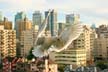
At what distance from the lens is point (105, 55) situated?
1962cm

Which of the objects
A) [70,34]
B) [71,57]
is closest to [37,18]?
[71,57]

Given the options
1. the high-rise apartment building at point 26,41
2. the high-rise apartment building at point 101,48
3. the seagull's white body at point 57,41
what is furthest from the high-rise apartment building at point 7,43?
the seagull's white body at point 57,41

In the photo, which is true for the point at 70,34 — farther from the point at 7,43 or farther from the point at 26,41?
the point at 26,41

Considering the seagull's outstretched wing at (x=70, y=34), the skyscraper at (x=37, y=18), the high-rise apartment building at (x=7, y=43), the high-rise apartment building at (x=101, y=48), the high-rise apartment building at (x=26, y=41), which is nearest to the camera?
the seagull's outstretched wing at (x=70, y=34)

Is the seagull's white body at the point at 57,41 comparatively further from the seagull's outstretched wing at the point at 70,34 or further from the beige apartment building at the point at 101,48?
the beige apartment building at the point at 101,48

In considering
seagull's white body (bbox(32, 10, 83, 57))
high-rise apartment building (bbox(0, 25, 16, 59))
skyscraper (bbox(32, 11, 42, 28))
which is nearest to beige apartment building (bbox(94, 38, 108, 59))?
high-rise apartment building (bbox(0, 25, 16, 59))

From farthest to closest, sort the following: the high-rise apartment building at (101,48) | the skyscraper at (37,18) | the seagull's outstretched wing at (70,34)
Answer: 1. the skyscraper at (37,18)
2. the high-rise apartment building at (101,48)
3. the seagull's outstretched wing at (70,34)

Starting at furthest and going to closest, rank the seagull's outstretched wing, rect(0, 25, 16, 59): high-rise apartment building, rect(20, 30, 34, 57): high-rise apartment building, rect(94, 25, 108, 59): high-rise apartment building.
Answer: rect(20, 30, 34, 57): high-rise apartment building → rect(94, 25, 108, 59): high-rise apartment building → rect(0, 25, 16, 59): high-rise apartment building → the seagull's outstretched wing

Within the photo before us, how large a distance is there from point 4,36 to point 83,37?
387cm

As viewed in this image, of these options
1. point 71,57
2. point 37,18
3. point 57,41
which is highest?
point 37,18

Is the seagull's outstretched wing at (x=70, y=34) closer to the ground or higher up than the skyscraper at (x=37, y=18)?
closer to the ground

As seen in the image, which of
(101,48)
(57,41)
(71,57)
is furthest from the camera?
(101,48)

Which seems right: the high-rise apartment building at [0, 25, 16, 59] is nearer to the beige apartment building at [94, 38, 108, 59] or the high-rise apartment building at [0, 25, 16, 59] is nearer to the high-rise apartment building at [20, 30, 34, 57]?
the high-rise apartment building at [20, 30, 34, 57]

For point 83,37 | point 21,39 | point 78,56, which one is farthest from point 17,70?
point 21,39
